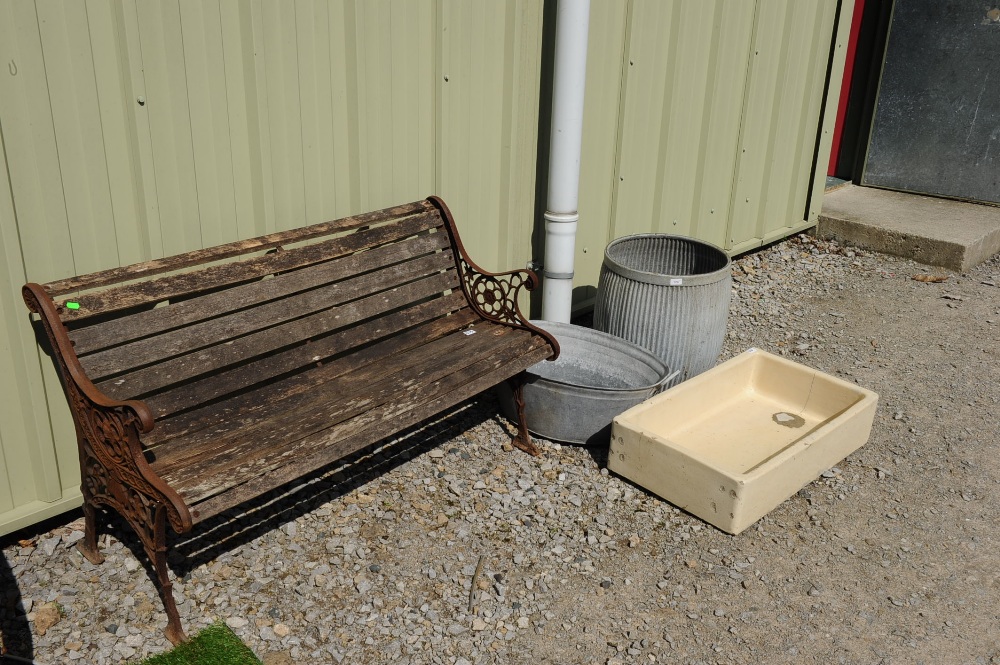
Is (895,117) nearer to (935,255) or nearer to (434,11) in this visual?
(935,255)

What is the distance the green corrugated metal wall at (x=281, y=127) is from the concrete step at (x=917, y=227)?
2.27 m

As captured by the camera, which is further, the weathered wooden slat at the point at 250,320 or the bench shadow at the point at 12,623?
the weathered wooden slat at the point at 250,320

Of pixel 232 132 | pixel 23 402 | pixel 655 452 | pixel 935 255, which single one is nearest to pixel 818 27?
pixel 935 255

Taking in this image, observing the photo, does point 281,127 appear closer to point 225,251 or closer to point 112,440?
point 225,251

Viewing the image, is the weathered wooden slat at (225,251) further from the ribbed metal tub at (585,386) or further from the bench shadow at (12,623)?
the bench shadow at (12,623)

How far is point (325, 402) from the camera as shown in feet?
11.9

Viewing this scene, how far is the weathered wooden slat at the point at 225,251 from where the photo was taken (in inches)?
129

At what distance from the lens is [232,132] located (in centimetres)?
375

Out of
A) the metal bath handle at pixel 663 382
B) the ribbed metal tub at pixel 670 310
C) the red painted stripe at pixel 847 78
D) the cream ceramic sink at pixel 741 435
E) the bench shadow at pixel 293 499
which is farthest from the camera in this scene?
the red painted stripe at pixel 847 78

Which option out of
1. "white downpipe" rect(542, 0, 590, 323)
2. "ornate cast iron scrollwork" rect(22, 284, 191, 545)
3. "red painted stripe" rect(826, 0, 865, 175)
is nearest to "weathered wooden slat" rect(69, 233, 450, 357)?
"ornate cast iron scrollwork" rect(22, 284, 191, 545)

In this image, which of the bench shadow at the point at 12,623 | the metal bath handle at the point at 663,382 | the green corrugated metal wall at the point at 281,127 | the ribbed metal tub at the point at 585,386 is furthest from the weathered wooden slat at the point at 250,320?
the metal bath handle at the point at 663,382

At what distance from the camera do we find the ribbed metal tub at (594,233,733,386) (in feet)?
15.5

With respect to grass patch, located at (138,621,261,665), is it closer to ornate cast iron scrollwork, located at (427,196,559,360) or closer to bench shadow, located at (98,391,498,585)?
bench shadow, located at (98,391,498,585)

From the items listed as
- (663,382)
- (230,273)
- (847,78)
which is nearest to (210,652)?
(230,273)
